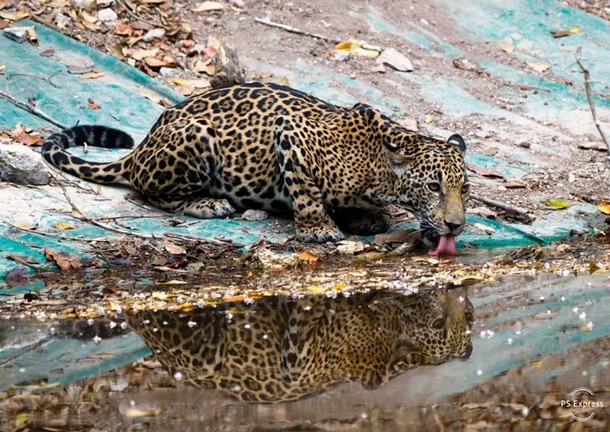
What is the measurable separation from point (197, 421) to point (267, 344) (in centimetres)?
160

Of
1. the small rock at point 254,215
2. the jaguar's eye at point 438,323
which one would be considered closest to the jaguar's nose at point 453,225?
the small rock at point 254,215

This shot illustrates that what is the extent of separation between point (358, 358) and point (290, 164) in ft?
11.7

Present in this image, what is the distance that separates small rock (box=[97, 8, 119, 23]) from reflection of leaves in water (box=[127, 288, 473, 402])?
652cm

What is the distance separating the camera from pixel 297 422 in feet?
17.7

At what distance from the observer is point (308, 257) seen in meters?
9.49

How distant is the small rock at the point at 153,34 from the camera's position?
13.6 metres

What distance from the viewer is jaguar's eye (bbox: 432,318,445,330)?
24.0 feet

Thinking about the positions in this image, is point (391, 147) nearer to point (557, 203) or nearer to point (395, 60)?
point (557, 203)

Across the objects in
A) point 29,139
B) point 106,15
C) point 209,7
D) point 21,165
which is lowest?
point 29,139

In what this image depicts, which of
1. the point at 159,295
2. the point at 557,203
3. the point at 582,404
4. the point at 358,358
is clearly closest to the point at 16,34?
the point at 159,295

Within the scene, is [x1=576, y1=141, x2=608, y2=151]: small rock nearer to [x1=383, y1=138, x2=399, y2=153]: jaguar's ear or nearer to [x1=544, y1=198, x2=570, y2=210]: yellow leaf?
[x1=544, y1=198, x2=570, y2=210]: yellow leaf

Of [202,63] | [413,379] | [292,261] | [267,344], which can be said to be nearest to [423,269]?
[292,261]

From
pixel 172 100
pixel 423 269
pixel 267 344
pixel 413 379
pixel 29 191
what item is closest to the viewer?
pixel 413 379

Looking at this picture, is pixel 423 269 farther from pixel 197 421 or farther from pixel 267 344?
pixel 197 421
